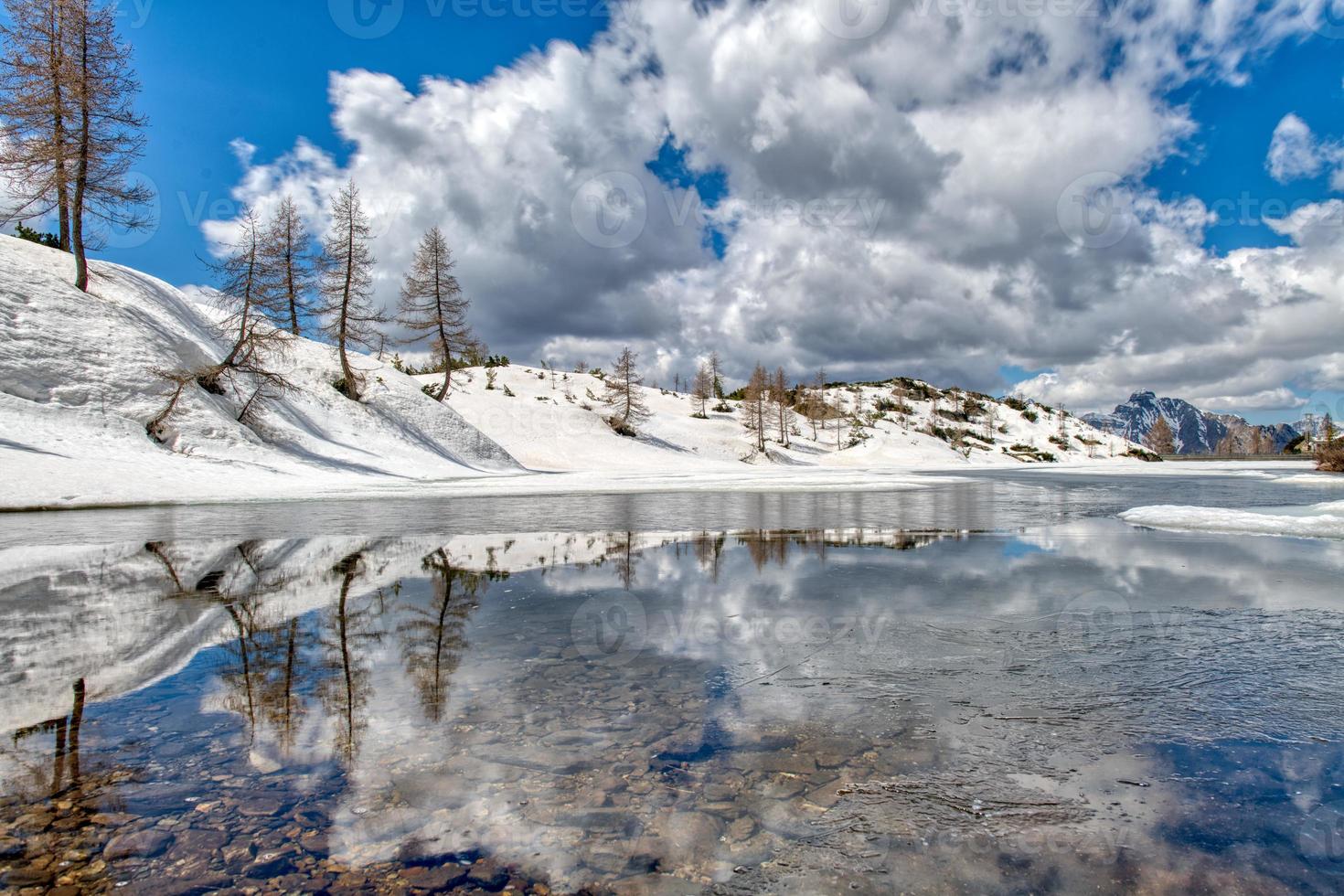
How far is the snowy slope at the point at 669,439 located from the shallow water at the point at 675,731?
1536 inches

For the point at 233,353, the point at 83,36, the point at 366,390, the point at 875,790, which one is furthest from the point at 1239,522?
the point at 83,36

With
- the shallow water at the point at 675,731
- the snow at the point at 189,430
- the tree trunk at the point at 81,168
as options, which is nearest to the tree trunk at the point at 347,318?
the snow at the point at 189,430

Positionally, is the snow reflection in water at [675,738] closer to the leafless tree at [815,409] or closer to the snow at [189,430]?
the snow at [189,430]

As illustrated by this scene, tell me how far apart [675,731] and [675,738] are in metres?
0.11

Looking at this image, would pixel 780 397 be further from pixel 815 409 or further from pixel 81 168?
pixel 81 168

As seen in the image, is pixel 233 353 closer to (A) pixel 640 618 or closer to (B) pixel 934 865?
(A) pixel 640 618

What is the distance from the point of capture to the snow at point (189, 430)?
23734 millimetres

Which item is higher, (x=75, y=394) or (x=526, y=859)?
(x=75, y=394)

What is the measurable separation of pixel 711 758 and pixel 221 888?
2.37 meters

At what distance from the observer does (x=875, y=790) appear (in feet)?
11.6

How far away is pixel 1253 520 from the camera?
1505 cm

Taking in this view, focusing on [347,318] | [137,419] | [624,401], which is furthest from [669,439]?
[137,419]

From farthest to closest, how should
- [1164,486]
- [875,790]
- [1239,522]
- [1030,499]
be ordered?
[1164,486] → [1030,499] → [1239,522] → [875,790]

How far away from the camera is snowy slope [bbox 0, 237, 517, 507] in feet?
75.4
